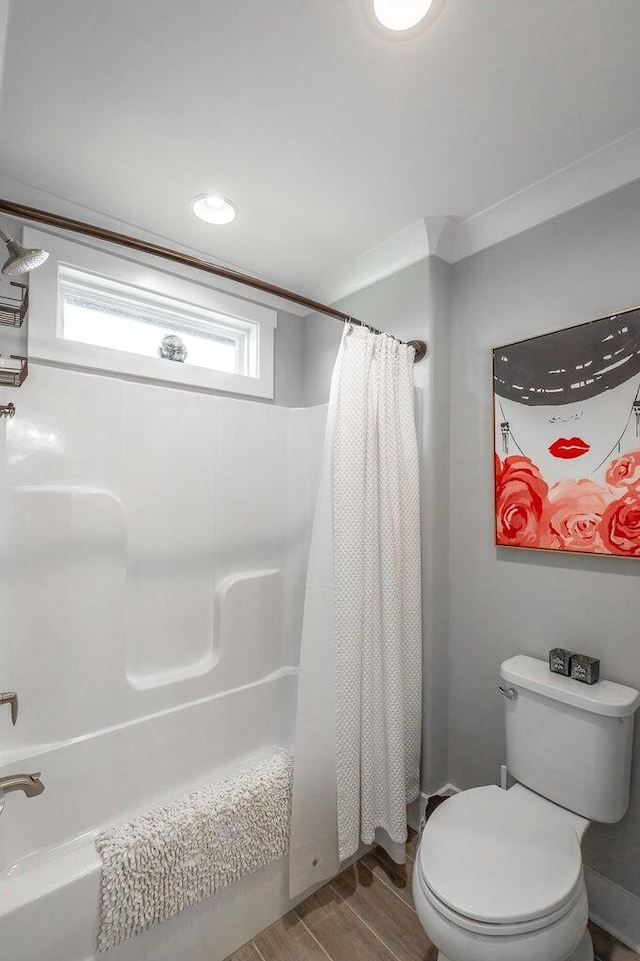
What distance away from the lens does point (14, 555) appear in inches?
56.6

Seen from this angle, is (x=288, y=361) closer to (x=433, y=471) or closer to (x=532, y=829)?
(x=433, y=471)

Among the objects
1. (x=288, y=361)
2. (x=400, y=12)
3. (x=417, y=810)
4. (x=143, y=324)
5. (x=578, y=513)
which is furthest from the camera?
(x=288, y=361)

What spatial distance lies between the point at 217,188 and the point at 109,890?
7.22 ft

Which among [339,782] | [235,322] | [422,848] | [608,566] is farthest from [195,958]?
[235,322]

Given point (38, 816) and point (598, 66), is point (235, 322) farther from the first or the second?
point (38, 816)

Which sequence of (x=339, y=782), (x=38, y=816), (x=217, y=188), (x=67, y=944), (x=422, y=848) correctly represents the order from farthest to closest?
(x=217, y=188), (x=339, y=782), (x=38, y=816), (x=422, y=848), (x=67, y=944)

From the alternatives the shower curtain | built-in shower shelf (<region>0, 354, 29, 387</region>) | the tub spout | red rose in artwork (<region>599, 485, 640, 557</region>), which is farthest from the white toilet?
built-in shower shelf (<region>0, 354, 29, 387</region>)

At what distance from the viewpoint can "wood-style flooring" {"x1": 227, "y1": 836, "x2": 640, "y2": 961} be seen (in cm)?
138

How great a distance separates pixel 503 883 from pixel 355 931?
66 centimetres

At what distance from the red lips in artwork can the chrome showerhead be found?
1664mm

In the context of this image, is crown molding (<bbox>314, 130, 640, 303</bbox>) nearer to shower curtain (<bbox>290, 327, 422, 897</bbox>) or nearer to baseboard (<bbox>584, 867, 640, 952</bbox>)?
shower curtain (<bbox>290, 327, 422, 897</bbox>)

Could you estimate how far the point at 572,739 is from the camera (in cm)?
139

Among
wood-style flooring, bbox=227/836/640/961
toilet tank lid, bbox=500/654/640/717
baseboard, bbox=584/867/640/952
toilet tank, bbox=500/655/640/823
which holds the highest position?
toilet tank lid, bbox=500/654/640/717

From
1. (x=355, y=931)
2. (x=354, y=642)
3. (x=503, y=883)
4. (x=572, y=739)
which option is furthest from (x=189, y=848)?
(x=572, y=739)
